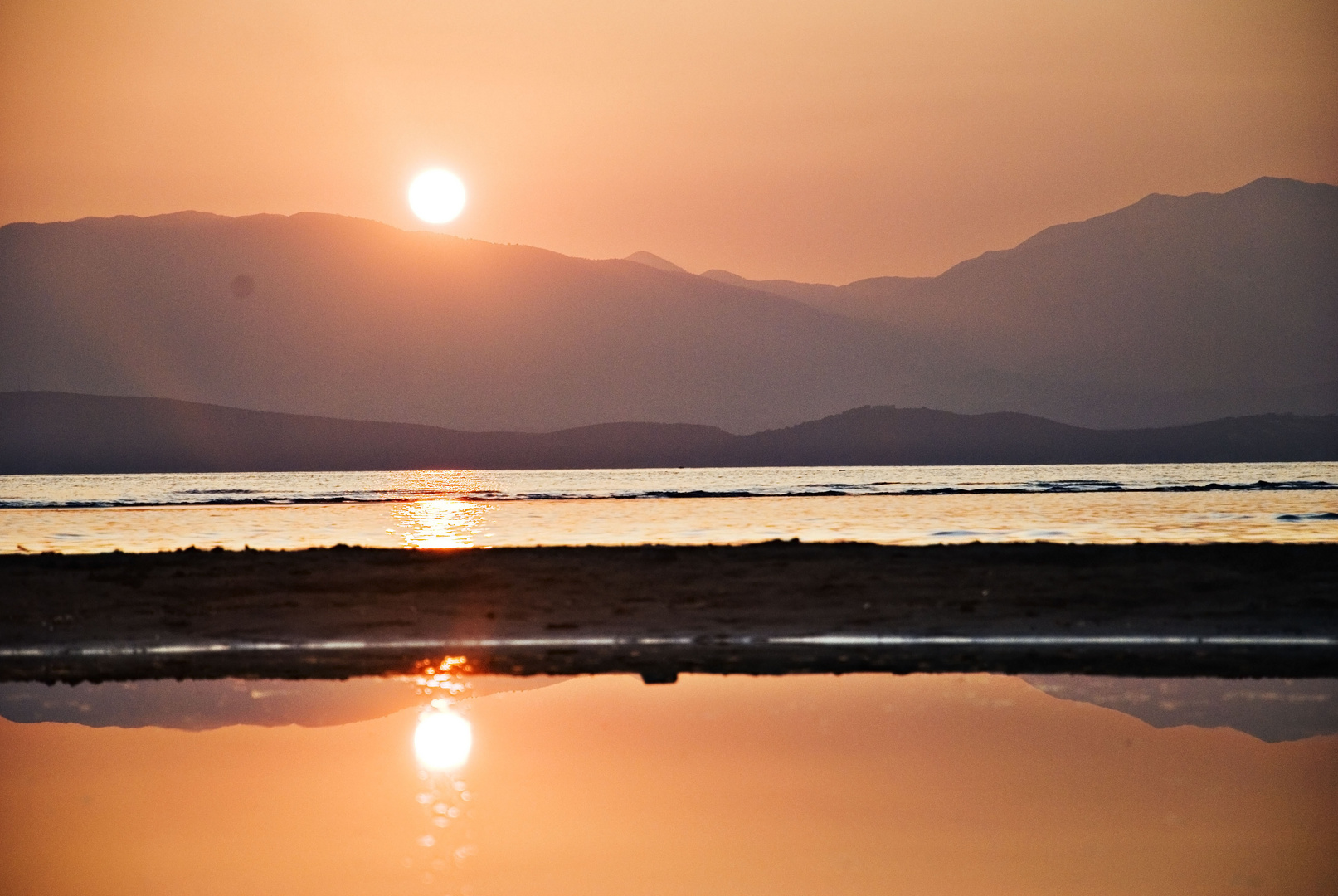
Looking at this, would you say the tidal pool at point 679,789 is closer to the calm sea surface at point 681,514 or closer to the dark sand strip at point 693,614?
the dark sand strip at point 693,614

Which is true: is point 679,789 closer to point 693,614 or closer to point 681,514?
point 693,614

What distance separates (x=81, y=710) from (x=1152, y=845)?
34.4 ft

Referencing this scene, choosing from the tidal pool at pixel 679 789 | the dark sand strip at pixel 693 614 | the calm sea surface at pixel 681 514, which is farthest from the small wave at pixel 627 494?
the tidal pool at pixel 679 789

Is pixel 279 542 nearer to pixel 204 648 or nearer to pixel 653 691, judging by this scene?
pixel 204 648

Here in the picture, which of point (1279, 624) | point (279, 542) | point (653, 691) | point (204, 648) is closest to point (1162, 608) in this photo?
point (1279, 624)

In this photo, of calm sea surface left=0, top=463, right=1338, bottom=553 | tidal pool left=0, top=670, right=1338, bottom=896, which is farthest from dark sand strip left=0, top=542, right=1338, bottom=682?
calm sea surface left=0, top=463, right=1338, bottom=553

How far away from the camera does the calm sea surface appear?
40312mm

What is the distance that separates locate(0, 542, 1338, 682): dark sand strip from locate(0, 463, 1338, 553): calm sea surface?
11.7 m

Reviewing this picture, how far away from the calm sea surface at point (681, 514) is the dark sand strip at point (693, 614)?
11.7 meters

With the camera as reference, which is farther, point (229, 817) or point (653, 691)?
point (653, 691)

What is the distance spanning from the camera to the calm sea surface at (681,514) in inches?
1587

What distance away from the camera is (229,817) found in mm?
9289

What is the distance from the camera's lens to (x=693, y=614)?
19812 millimetres

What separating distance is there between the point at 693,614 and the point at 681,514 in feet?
125
